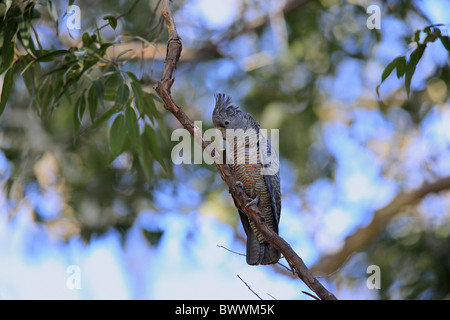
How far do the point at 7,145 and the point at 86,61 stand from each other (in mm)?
3474

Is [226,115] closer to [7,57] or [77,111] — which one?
[77,111]

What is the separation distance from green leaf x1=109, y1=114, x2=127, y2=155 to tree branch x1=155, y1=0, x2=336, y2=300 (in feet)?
3.14

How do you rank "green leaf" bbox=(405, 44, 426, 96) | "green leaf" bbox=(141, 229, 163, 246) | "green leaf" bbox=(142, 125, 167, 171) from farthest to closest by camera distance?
"green leaf" bbox=(141, 229, 163, 246) < "green leaf" bbox=(142, 125, 167, 171) < "green leaf" bbox=(405, 44, 426, 96)

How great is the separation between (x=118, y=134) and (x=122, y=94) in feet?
1.22

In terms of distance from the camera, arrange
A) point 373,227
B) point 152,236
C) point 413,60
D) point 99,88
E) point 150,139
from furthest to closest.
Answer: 1. point 152,236
2. point 373,227
3. point 150,139
4. point 99,88
5. point 413,60

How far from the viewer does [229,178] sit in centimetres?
284

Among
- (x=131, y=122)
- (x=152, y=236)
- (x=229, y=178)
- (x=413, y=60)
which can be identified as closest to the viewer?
(x=229, y=178)

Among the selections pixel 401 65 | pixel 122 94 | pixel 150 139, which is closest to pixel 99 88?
pixel 122 94

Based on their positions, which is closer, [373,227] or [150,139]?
[150,139]

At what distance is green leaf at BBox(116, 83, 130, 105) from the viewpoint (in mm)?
3398

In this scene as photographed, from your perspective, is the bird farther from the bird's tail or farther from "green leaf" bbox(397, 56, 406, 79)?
"green leaf" bbox(397, 56, 406, 79)

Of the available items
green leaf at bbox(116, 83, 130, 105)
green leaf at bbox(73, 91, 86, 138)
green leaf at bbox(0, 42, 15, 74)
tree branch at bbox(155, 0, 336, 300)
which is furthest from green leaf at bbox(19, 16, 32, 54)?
tree branch at bbox(155, 0, 336, 300)
